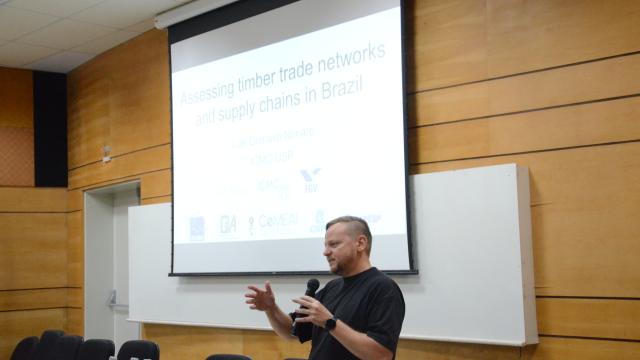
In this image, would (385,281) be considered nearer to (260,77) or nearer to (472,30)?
(472,30)

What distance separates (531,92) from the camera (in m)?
3.95

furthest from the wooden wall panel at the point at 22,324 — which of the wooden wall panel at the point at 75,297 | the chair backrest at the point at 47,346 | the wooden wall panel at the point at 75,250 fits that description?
the chair backrest at the point at 47,346

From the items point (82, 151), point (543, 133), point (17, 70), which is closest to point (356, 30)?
point (543, 133)

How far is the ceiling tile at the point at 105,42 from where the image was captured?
22.0 feet

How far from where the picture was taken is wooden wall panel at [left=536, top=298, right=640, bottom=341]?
11.5 ft

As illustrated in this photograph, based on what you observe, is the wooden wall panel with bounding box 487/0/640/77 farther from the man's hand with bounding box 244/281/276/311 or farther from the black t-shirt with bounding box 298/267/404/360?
the man's hand with bounding box 244/281/276/311

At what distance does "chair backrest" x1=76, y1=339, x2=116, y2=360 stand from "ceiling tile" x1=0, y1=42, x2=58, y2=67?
3.21 metres

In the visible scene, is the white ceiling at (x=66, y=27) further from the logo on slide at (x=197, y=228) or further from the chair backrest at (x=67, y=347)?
the chair backrest at (x=67, y=347)

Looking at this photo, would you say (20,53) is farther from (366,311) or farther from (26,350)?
(366,311)

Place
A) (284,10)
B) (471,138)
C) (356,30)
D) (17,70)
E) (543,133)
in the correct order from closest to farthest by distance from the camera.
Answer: (543,133) < (471,138) < (356,30) < (284,10) < (17,70)

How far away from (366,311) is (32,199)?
580cm

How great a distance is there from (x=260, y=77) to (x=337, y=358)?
118 inches

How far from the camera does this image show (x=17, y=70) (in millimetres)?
7664

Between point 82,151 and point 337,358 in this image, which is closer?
point 337,358
